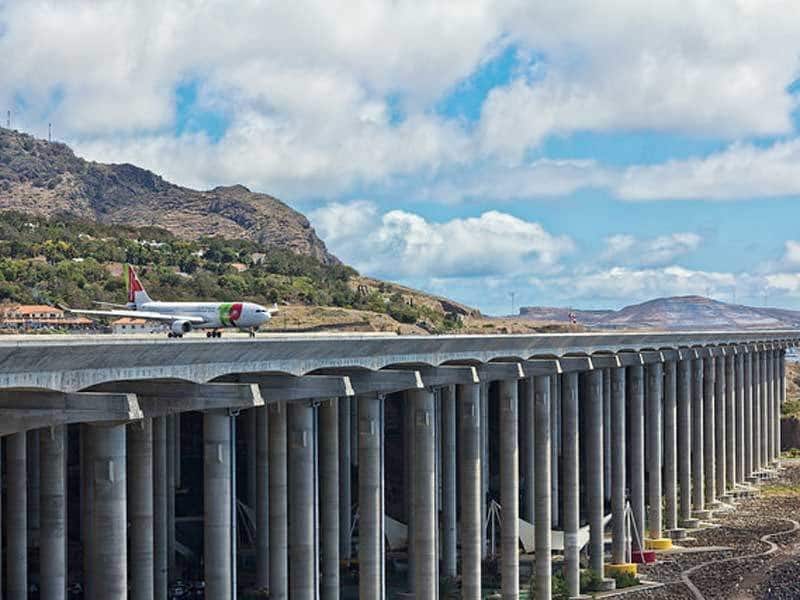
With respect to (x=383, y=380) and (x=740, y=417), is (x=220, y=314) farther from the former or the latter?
(x=740, y=417)

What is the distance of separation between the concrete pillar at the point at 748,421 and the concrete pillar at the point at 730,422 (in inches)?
259

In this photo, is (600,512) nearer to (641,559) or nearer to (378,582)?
(641,559)

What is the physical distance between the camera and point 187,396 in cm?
4772

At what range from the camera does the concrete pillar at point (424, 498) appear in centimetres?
6581

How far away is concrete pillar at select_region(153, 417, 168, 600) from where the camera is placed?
209 ft

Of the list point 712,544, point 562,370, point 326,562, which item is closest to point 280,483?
point 326,562

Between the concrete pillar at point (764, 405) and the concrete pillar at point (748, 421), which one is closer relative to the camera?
the concrete pillar at point (748, 421)

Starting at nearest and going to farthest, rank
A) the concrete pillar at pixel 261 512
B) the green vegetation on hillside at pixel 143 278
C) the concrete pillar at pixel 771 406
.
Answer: the concrete pillar at pixel 261 512
the green vegetation on hillside at pixel 143 278
the concrete pillar at pixel 771 406

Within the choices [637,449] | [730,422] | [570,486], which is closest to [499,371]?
[570,486]

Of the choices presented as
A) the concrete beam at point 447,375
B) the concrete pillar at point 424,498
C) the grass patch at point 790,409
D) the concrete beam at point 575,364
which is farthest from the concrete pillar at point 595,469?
the grass patch at point 790,409

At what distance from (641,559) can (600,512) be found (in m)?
8.29

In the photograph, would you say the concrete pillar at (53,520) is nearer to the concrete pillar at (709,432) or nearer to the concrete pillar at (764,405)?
the concrete pillar at (709,432)

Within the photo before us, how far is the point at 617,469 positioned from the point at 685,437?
21458 mm

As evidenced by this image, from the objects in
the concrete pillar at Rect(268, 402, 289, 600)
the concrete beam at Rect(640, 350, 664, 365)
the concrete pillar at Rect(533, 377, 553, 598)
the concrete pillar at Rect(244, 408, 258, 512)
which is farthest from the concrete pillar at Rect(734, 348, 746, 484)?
the concrete pillar at Rect(268, 402, 289, 600)
